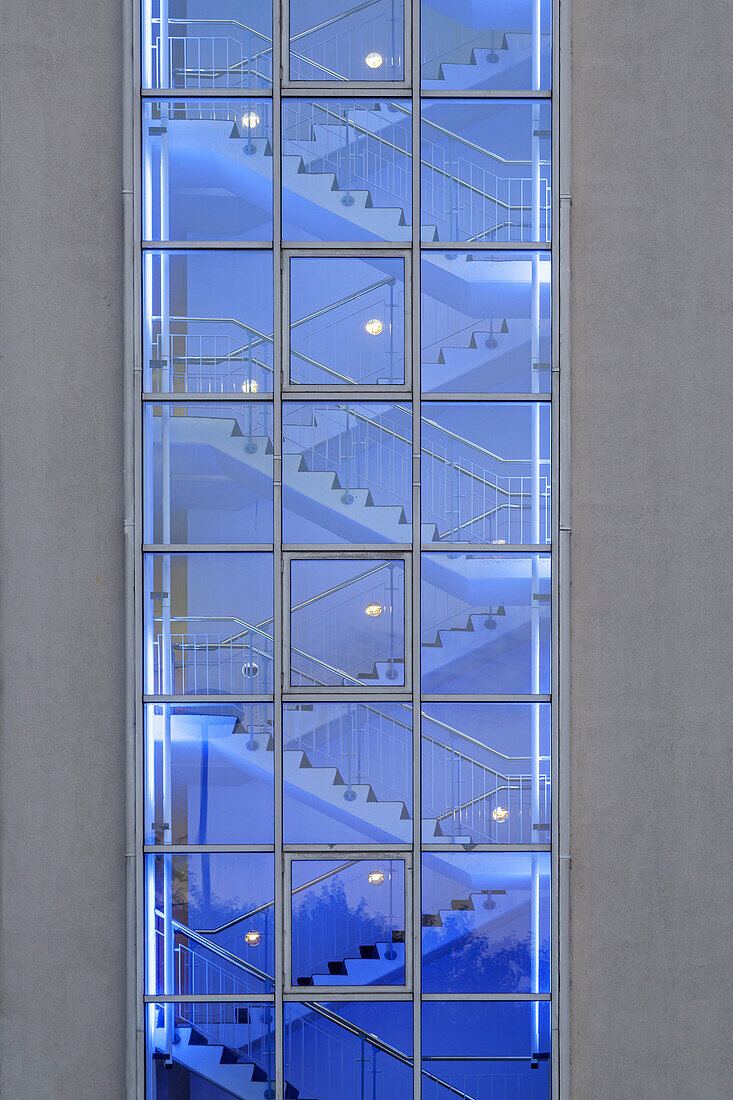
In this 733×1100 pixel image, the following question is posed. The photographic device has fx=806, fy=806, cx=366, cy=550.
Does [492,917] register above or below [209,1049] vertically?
above

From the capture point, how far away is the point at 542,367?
169 inches

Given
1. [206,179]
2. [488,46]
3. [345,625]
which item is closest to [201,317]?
[206,179]

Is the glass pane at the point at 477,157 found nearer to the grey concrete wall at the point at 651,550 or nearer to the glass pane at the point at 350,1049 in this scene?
the grey concrete wall at the point at 651,550

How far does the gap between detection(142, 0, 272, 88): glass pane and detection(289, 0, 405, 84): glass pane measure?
174 mm

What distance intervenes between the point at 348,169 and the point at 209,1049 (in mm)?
4690

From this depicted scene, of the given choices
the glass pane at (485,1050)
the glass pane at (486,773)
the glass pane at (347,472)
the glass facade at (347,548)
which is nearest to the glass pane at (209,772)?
the glass facade at (347,548)

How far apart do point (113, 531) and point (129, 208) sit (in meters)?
1.68

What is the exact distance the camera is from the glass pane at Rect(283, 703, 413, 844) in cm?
424

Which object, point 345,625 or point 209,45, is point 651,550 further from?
point 209,45

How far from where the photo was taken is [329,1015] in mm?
4234

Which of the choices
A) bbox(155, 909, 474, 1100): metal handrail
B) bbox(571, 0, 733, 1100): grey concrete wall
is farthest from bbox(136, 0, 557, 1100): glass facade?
bbox(571, 0, 733, 1100): grey concrete wall

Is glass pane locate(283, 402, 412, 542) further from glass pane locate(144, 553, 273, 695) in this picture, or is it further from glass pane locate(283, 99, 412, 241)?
glass pane locate(283, 99, 412, 241)

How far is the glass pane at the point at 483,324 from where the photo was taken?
14.1 feet

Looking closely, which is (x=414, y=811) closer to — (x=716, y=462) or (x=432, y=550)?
(x=432, y=550)
